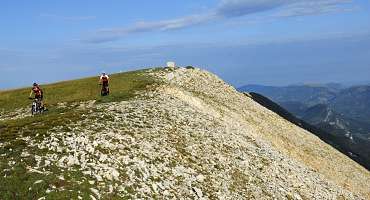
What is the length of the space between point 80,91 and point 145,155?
134ft

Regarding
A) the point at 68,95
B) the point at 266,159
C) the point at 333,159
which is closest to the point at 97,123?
the point at 266,159

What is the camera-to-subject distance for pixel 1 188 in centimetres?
2927

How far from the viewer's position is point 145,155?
38.4 meters

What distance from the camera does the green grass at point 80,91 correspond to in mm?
69312

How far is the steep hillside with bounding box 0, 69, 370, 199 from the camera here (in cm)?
3155

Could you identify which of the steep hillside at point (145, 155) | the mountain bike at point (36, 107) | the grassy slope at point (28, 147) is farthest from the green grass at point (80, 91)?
the mountain bike at point (36, 107)

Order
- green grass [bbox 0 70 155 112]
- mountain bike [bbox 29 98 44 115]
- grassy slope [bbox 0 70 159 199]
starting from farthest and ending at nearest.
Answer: green grass [bbox 0 70 155 112] < mountain bike [bbox 29 98 44 115] < grassy slope [bbox 0 70 159 199]

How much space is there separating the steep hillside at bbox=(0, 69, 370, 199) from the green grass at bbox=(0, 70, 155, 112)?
1.27m

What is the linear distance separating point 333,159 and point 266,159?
123 feet

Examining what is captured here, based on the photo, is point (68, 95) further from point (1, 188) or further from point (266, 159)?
point (1, 188)

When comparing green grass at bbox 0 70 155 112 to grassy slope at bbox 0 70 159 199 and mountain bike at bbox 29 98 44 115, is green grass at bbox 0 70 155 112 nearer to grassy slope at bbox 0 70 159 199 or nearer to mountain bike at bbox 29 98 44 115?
grassy slope at bbox 0 70 159 199

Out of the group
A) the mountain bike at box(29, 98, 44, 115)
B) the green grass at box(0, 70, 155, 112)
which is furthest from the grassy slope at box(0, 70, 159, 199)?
the mountain bike at box(29, 98, 44, 115)

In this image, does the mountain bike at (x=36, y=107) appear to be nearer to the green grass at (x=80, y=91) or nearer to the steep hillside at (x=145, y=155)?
the steep hillside at (x=145, y=155)

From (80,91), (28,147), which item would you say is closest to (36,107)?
(80,91)
